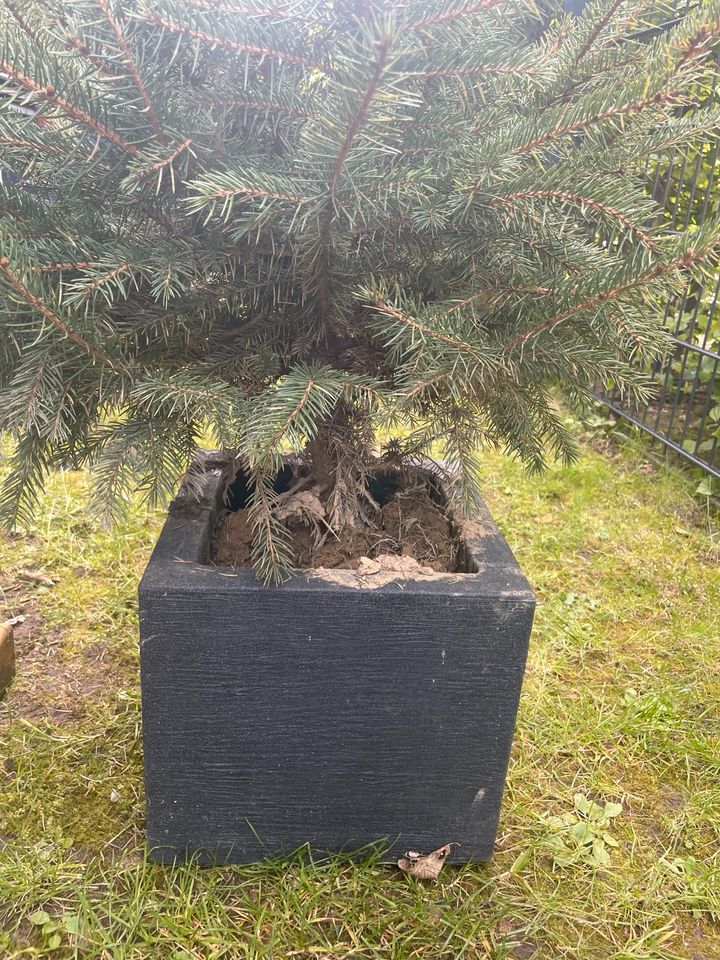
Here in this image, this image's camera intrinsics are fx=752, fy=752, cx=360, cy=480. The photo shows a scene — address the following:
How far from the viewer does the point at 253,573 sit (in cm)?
122

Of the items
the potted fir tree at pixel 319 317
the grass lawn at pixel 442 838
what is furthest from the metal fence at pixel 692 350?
the potted fir tree at pixel 319 317

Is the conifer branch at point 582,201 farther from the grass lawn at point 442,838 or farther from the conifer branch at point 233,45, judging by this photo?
the grass lawn at point 442,838

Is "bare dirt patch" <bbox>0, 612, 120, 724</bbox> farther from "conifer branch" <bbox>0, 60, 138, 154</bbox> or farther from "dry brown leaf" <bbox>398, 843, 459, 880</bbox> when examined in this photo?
"conifer branch" <bbox>0, 60, 138, 154</bbox>

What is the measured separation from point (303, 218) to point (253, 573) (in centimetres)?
56

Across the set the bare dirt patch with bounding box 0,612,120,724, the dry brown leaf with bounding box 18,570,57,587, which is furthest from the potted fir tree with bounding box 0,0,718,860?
the dry brown leaf with bounding box 18,570,57,587

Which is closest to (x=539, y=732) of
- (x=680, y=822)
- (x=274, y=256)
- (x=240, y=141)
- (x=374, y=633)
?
(x=680, y=822)

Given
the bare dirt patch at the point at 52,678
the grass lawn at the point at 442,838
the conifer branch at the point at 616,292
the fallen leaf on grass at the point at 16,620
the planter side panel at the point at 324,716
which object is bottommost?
the fallen leaf on grass at the point at 16,620

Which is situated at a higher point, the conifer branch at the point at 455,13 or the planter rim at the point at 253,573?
the conifer branch at the point at 455,13

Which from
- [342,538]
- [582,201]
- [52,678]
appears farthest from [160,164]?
[52,678]

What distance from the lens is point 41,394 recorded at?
1.06 metres

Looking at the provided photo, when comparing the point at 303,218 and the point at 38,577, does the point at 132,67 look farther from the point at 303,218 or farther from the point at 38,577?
the point at 38,577

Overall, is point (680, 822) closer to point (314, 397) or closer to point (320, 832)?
point (320, 832)

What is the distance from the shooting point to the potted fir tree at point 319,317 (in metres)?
0.98

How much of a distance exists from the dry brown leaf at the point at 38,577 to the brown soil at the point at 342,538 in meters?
1.11
